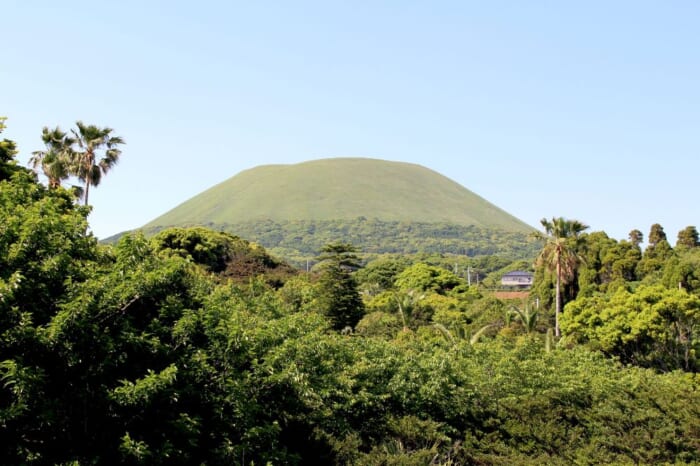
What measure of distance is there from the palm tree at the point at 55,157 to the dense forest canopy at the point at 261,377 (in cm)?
866

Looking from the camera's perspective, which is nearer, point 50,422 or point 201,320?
point 50,422

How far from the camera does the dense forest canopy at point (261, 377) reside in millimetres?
10305

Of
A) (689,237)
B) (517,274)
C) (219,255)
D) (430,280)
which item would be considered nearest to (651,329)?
(219,255)

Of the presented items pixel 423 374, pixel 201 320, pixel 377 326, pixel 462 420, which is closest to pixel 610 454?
pixel 462 420

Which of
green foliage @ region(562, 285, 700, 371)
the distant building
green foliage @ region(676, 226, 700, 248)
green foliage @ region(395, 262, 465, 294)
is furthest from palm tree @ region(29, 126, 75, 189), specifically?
the distant building

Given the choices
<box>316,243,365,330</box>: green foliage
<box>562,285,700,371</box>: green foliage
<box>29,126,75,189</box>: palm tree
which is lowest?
<box>562,285,700,371</box>: green foliage

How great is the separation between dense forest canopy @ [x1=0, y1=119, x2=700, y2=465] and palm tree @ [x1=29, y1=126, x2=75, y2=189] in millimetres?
8663

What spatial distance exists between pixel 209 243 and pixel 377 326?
1497 centimetres

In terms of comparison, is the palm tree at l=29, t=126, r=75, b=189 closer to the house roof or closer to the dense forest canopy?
the dense forest canopy

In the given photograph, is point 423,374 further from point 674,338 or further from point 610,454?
point 674,338

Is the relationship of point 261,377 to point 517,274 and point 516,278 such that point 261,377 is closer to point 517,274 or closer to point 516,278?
point 516,278

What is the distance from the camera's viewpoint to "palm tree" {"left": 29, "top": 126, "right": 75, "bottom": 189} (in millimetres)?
29078

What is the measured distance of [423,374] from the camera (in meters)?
20.5

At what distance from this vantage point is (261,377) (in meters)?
13.3
